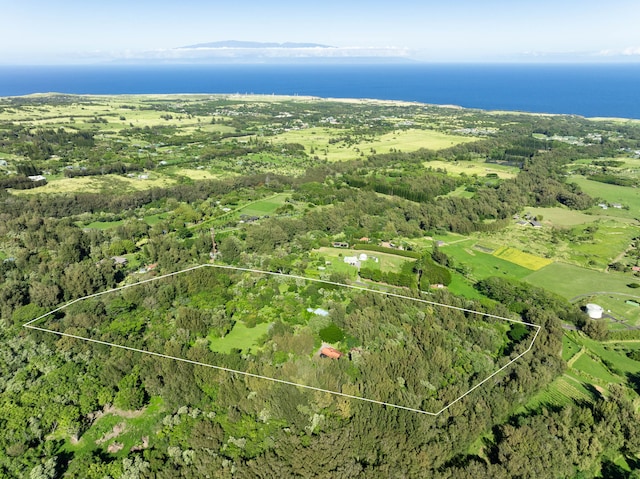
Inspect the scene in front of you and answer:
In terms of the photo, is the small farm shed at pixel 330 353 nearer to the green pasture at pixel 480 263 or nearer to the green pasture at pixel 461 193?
the green pasture at pixel 480 263

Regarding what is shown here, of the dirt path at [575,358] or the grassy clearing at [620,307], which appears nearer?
the dirt path at [575,358]

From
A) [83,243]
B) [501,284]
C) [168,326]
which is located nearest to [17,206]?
[83,243]

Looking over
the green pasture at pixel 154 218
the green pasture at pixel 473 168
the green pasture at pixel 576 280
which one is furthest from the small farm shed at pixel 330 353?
the green pasture at pixel 473 168

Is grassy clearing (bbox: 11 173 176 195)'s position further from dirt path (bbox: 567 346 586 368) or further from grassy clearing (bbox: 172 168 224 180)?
dirt path (bbox: 567 346 586 368)

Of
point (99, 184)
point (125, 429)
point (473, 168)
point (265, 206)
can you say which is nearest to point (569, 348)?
point (125, 429)

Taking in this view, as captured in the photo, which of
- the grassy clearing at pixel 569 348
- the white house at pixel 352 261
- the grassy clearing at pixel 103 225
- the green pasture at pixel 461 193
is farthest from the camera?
the green pasture at pixel 461 193

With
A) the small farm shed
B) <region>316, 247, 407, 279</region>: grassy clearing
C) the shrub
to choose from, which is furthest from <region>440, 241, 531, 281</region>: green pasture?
the small farm shed

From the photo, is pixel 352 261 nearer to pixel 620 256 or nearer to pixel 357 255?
pixel 357 255
